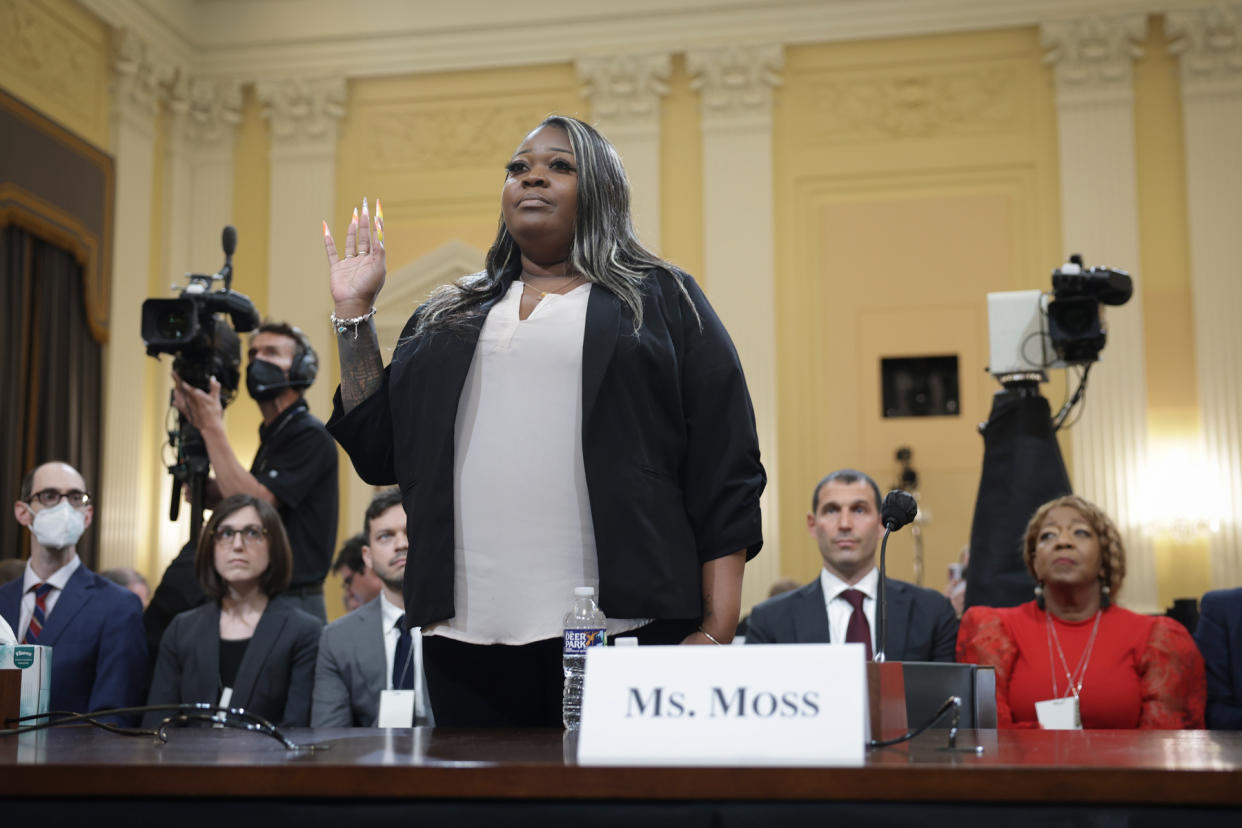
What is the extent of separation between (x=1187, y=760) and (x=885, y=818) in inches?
10.8

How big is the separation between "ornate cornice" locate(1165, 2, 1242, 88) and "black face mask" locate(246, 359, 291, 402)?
6.95 m

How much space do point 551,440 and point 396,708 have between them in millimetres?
1949

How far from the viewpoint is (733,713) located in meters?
1.19

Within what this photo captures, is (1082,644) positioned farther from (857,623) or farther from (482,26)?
(482,26)

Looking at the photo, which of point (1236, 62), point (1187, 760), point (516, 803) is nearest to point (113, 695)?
point (516, 803)

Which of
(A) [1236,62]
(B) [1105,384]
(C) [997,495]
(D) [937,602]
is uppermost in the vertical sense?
(A) [1236,62]

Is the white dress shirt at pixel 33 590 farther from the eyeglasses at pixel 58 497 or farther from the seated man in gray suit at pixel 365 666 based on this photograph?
the seated man in gray suit at pixel 365 666

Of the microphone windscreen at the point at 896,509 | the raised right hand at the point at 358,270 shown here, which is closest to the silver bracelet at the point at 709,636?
the microphone windscreen at the point at 896,509

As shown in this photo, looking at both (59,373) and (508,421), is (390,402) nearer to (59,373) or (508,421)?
(508,421)

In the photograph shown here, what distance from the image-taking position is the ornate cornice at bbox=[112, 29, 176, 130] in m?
9.19

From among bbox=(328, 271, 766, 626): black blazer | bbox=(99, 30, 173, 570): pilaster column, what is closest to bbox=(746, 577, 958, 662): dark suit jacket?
bbox=(328, 271, 766, 626): black blazer

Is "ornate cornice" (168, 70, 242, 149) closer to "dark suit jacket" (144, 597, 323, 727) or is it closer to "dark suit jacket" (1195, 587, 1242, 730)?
"dark suit jacket" (144, 597, 323, 727)

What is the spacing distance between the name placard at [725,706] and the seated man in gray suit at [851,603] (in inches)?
102

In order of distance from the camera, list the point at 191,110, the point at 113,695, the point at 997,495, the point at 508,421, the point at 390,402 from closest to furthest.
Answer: the point at 508,421 → the point at 390,402 → the point at 113,695 → the point at 997,495 → the point at 191,110
